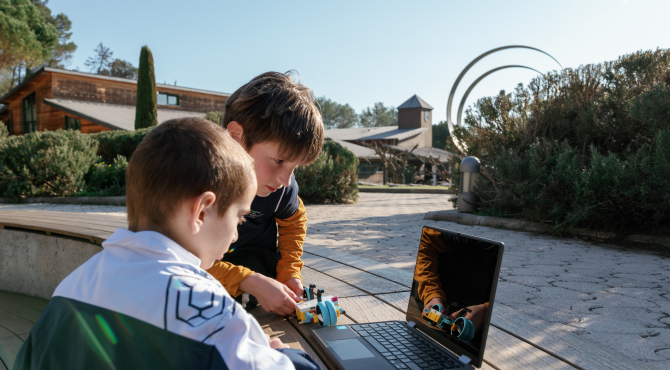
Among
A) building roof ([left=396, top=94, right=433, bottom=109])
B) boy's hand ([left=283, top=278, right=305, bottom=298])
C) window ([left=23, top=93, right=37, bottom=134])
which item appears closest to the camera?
boy's hand ([left=283, top=278, right=305, bottom=298])

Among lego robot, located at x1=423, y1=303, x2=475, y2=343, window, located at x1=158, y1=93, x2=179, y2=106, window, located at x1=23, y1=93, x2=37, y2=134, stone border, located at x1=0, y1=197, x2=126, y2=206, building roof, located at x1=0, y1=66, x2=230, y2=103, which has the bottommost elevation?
stone border, located at x1=0, y1=197, x2=126, y2=206

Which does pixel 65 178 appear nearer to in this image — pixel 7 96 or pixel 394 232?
pixel 394 232

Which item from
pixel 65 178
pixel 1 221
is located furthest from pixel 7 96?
pixel 1 221

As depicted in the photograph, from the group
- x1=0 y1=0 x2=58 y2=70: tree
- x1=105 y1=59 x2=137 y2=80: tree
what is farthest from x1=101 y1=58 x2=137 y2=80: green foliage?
x1=0 y1=0 x2=58 y2=70: tree

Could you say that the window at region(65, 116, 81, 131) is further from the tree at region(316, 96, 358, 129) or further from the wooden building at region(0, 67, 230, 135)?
the tree at region(316, 96, 358, 129)

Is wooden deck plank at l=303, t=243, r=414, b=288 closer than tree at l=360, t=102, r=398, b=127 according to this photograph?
Yes

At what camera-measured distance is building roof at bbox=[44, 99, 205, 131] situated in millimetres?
19125

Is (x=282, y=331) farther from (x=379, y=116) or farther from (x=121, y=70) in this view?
(x=379, y=116)

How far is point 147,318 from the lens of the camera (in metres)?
0.78

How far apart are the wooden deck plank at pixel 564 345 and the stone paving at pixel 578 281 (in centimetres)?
76

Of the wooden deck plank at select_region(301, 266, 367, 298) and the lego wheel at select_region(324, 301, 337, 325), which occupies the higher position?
the lego wheel at select_region(324, 301, 337, 325)

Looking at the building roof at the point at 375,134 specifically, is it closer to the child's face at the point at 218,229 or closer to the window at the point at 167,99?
the window at the point at 167,99

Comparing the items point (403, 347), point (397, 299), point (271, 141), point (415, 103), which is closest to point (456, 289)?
point (403, 347)

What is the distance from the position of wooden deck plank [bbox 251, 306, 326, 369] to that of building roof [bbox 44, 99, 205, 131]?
18085 millimetres
